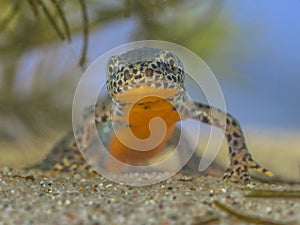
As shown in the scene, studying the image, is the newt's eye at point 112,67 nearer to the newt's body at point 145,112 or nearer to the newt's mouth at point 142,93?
the newt's body at point 145,112

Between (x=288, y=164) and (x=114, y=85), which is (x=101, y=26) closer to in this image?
(x=114, y=85)

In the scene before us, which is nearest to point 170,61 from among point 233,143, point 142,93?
point 142,93

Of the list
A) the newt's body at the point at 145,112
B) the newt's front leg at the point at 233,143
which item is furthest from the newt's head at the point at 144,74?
the newt's front leg at the point at 233,143

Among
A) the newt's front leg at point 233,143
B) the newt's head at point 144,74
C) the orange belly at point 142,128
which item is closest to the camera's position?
the newt's head at point 144,74

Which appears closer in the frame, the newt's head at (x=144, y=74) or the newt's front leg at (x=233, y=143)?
the newt's head at (x=144, y=74)

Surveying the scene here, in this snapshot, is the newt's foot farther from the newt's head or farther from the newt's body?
the newt's head

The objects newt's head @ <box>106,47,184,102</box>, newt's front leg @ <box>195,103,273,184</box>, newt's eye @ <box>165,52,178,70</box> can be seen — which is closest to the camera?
newt's head @ <box>106,47,184,102</box>

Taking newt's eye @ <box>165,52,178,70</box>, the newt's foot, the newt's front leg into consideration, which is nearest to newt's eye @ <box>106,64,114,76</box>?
newt's eye @ <box>165,52,178,70</box>
